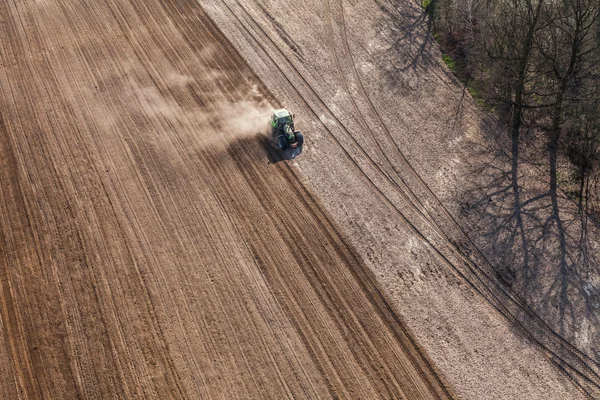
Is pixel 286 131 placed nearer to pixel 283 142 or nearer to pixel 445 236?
pixel 283 142

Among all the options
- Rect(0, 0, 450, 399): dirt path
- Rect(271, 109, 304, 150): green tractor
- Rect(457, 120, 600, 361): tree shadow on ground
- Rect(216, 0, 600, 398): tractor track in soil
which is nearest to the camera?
Rect(0, 0, 450, 399): dirt path

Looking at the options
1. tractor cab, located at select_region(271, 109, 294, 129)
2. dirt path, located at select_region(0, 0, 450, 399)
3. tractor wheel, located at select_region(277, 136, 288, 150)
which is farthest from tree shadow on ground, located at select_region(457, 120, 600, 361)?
tractor cab, located at select_region(271, 109, 294, 129)

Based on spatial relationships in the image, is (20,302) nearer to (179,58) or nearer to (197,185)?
(197,185)

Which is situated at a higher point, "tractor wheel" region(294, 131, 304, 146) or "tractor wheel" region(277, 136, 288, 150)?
"tractor wheel" region(294, 131, 304, 146)

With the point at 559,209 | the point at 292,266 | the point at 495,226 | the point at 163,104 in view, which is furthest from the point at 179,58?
the point at 559,209

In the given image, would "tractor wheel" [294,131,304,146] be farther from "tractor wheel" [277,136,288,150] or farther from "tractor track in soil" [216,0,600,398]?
"tractor track in soil" [216,0,600,398]

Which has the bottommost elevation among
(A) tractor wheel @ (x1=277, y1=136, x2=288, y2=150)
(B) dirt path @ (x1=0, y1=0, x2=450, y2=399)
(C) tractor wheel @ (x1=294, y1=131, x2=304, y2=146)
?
(B) dirt path @ (x1=0, y1=0, x2=450, y2=399)

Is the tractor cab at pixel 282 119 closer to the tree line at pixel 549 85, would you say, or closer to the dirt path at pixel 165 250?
the dirt path at pixel 165 250
